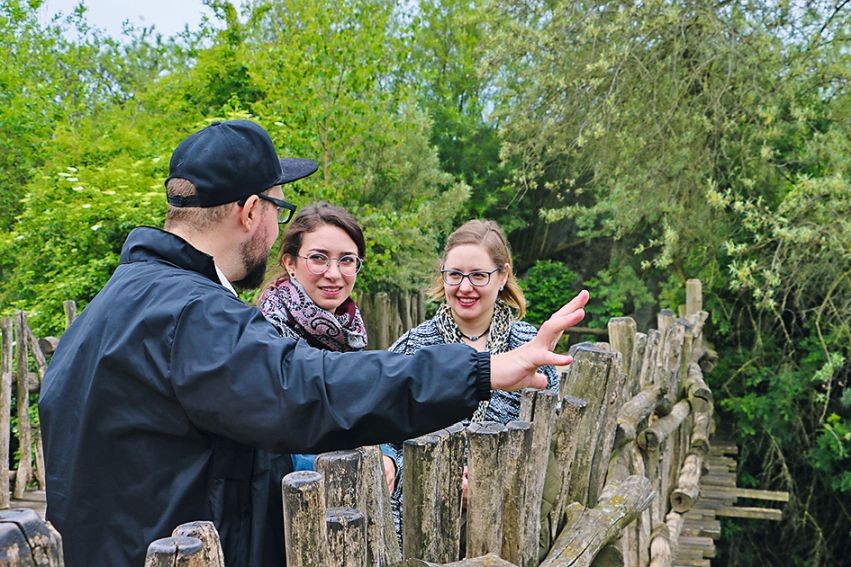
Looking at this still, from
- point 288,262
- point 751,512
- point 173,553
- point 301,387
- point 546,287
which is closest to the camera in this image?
point 173,553

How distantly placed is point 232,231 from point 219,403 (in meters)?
0.49

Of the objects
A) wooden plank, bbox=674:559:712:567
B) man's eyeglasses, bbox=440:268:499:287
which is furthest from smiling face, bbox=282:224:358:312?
wooden plank, bbox=674:559:712:567

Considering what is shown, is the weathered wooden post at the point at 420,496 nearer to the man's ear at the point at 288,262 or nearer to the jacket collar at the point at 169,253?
the jacket collar at the point at 169,253

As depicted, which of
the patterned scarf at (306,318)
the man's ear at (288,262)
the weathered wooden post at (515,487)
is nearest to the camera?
the weathered wooden post at (515,487)

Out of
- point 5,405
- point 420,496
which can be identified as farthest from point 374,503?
point 5,405

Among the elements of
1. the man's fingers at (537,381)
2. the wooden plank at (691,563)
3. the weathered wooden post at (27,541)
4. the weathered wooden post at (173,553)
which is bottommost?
the wooden plank at (691,563)

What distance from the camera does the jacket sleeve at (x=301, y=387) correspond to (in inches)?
66.4

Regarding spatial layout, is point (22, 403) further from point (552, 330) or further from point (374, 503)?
point (552, 330)

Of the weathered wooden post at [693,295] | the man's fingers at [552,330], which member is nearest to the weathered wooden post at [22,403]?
the man's fingers at [552,330]

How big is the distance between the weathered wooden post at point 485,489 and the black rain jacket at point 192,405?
67 centimetres

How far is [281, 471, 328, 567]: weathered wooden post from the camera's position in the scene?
1706 millimetres

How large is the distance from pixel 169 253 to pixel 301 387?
0.49m

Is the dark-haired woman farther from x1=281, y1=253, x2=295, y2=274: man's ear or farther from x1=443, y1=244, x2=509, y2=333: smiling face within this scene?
x1=443, y1=244, x2=509, y2=333: smiling face

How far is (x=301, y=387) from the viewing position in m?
1.68
